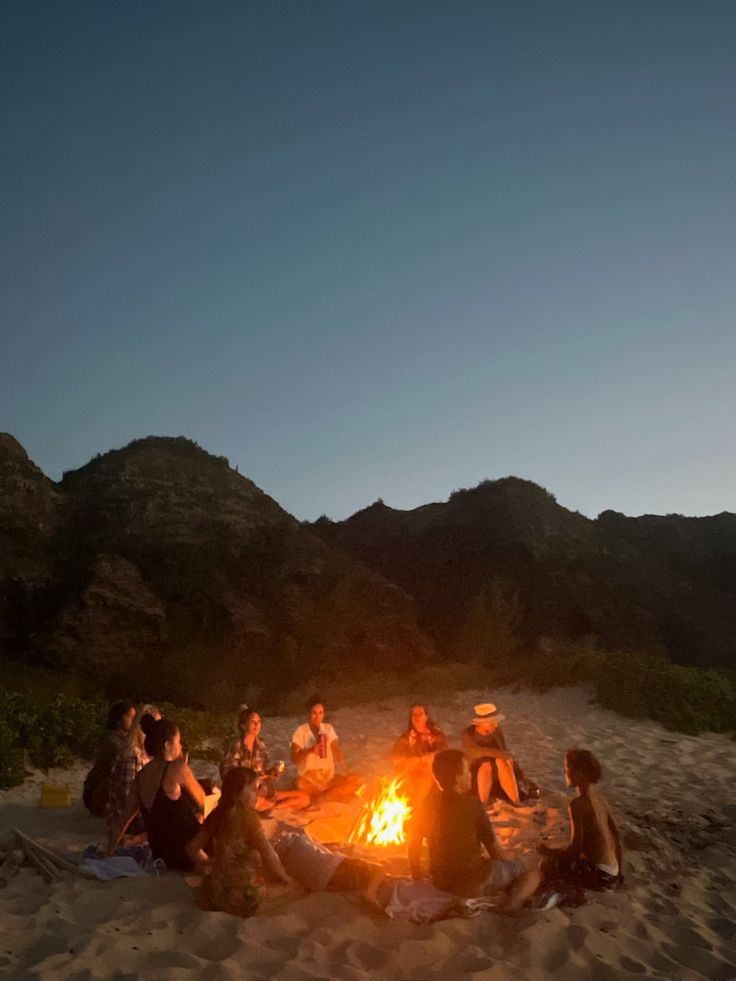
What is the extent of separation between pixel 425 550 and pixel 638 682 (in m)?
19.2

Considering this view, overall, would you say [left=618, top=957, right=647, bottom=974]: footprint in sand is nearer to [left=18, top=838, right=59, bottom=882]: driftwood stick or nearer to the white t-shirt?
[left=18, top=838, right=59, bottom=882]: driftwood stick

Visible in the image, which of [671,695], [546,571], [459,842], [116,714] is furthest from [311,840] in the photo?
[546,571]

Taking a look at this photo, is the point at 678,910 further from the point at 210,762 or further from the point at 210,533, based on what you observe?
the point at 210,533

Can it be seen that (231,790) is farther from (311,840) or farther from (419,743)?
(419,743)

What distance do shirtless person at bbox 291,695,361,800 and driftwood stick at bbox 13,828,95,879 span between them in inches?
120

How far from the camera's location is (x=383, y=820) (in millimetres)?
6594

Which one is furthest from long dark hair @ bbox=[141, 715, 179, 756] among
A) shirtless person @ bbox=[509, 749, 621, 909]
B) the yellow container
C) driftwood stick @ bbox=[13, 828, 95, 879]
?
the yellow container

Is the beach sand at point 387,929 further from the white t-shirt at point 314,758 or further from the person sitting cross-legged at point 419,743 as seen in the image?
the person sitting cross-legged at point 419,743

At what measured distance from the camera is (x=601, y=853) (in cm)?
525

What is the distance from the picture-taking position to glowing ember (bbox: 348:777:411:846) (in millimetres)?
6508

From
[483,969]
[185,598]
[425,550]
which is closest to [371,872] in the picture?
[483,969]

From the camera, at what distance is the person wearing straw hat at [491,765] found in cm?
761

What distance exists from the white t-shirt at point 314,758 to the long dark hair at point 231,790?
323cm

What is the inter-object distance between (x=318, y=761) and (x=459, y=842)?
3.70 meters
